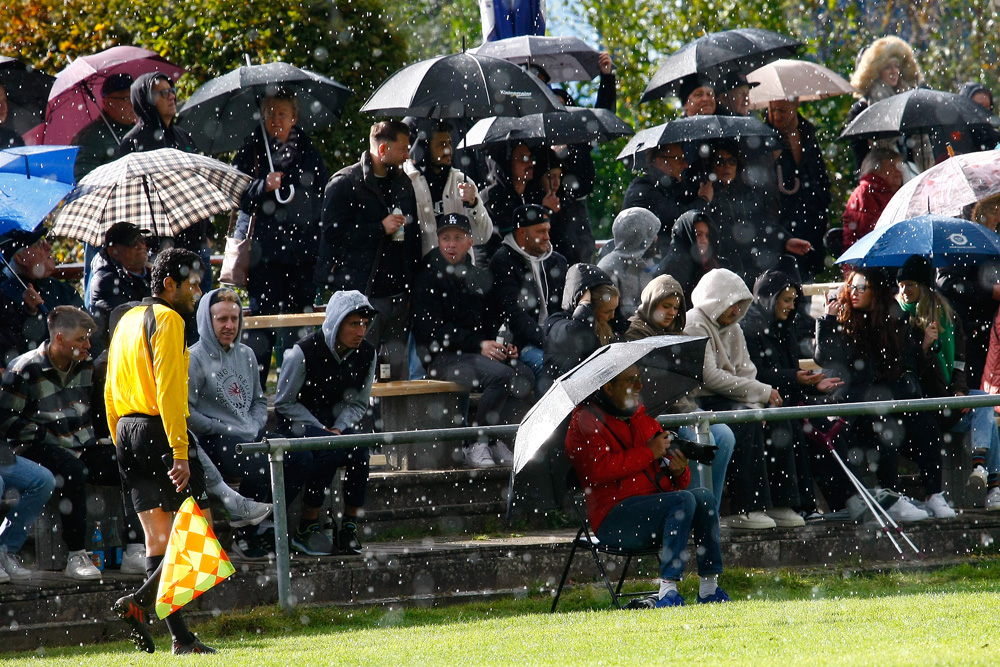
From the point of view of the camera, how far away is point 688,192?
12.6m

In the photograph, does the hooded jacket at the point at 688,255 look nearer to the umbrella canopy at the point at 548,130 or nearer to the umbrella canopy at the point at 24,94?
the umbrella canopy at the point at 548,130

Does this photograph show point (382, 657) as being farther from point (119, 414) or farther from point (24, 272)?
point (24, 272)

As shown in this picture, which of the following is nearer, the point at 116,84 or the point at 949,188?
the point at 949,188

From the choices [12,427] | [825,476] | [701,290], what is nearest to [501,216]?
[701,290]

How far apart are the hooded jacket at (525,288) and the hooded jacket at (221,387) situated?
2.28m

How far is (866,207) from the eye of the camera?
13.3m

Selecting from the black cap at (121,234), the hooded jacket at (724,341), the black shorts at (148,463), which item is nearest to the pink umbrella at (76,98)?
the black cap at (121,234)

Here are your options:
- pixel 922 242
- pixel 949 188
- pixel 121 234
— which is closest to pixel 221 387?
pixel 121 234

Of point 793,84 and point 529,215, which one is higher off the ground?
point 793,84

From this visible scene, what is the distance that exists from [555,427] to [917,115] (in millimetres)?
6181

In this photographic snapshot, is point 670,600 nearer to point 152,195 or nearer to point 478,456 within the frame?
point 478,456

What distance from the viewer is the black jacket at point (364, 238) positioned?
11164mm

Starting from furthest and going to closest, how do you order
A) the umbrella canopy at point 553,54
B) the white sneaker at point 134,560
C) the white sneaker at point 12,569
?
the umbrella canopy at point 553,54 < the white sneaker at point 134,560 < the white sneaker at point 12,569

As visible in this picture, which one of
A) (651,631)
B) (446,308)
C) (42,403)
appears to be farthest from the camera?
(446,308)
